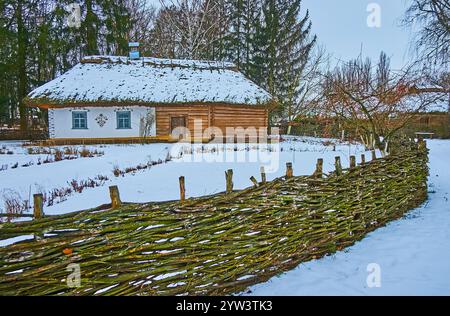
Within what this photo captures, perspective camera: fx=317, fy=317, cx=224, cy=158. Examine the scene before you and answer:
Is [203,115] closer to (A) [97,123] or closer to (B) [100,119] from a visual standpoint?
(B) [100,119]

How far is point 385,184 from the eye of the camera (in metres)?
4.94

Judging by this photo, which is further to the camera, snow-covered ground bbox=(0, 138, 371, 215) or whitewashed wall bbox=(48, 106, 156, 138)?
whitewashed wall bbox=(48, 106, 156, 138)

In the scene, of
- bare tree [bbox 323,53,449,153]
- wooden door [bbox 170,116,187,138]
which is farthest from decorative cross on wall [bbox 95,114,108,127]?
bare tree [bbox 323,53,449,153]

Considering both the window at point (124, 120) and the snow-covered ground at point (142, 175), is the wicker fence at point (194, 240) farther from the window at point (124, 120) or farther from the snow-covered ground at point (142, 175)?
the window at point (124, 120)

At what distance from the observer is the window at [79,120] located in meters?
18.5

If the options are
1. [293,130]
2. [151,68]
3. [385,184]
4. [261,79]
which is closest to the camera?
[385,184]

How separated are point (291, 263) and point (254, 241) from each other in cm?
70

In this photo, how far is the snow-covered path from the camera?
3109mm

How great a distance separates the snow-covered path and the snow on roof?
1518cm

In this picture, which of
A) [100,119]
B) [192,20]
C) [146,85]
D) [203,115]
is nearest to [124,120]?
[100,119]

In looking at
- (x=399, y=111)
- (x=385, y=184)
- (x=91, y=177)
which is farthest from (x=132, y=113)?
(x=385, y=184)

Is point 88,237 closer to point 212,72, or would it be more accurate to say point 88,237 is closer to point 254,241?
point 254,241

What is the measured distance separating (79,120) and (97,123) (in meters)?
1.07

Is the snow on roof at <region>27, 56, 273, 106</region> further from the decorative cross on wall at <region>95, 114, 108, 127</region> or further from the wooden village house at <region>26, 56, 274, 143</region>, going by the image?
the decorative cross on wall at <region>95, 114, 108, 127</region>
